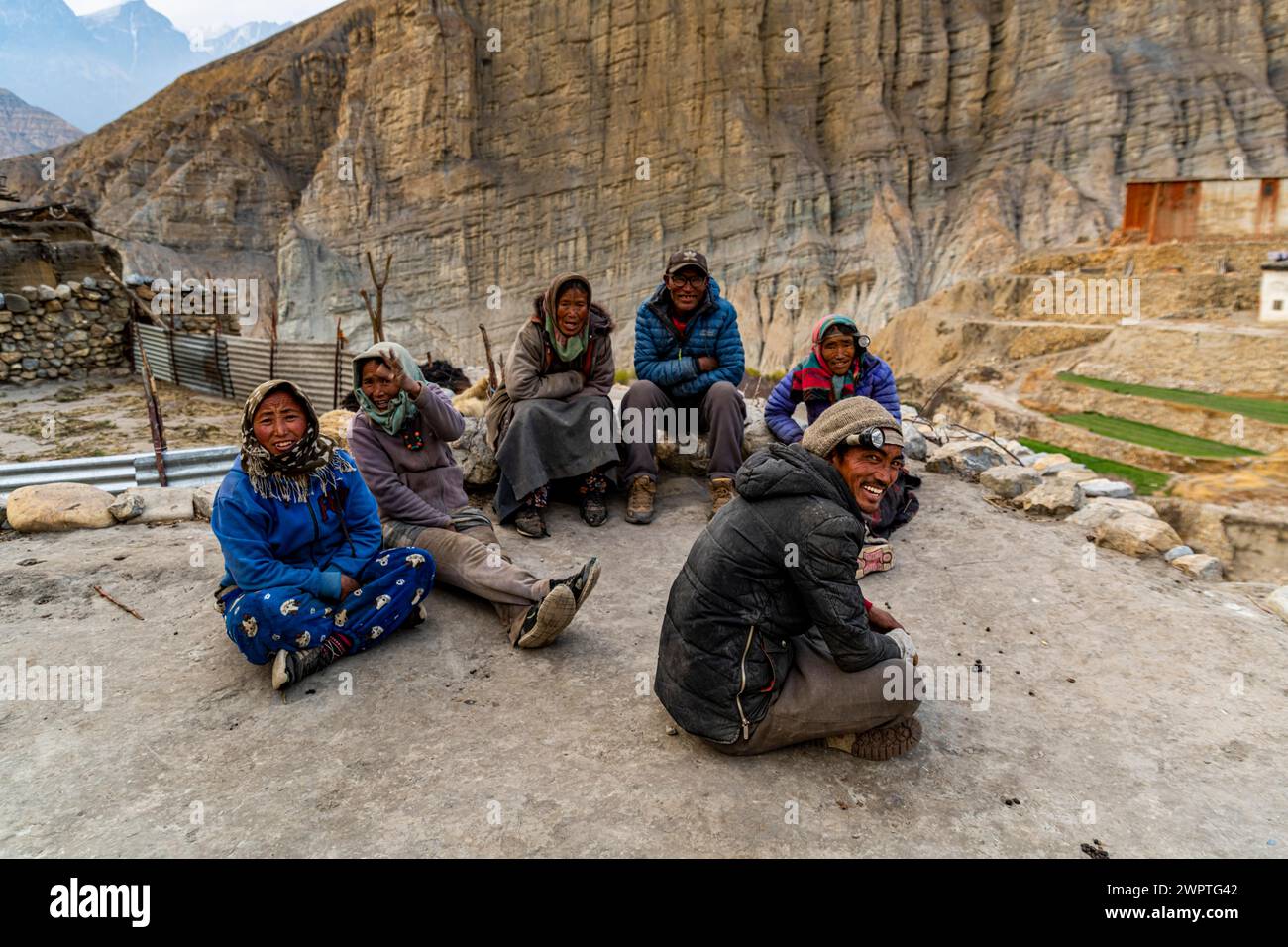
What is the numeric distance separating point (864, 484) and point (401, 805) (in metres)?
1.81

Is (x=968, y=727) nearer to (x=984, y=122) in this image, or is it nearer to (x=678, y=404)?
(x=678, y=404)

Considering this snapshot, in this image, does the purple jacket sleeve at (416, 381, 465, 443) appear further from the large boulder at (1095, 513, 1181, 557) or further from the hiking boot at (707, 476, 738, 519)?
the large boulder at (1095, 513, 1181, 557)

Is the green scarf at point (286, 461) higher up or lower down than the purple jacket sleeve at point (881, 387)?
lower down

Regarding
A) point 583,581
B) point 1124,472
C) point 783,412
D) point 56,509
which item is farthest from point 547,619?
point 1124,472

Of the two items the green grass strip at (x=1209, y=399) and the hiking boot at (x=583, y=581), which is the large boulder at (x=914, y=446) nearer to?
the hiking boot at (x=583, y=581)

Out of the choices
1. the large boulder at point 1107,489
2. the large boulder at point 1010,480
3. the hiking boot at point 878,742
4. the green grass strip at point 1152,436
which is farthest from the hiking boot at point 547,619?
the green grass strip at point 1152,436

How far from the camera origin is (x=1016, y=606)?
13.4ft

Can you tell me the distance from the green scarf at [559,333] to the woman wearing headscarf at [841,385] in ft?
4.53

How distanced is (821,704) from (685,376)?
3119 mm

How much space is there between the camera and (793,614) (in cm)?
259

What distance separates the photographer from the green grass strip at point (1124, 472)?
39.9 ft

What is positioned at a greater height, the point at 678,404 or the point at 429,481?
the point at 678,404

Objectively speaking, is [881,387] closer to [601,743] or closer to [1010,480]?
[1010,480]

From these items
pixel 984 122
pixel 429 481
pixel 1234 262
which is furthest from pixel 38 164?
pixel 1234 262
